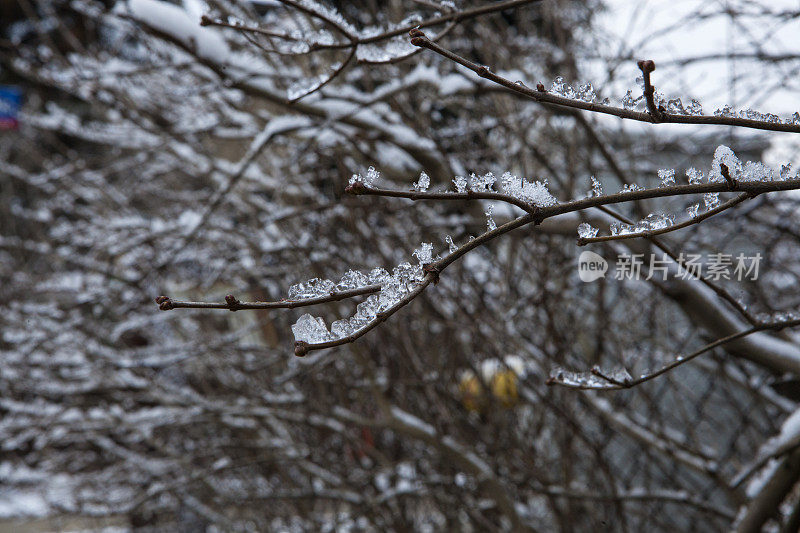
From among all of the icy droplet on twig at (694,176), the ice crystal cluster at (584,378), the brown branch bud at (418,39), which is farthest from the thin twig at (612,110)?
the ice crystal cluster at (584,378)

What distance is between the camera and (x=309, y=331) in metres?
0.99

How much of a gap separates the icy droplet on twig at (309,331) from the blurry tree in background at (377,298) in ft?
0.39

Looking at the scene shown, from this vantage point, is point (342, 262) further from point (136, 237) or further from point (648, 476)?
point (648, 476)

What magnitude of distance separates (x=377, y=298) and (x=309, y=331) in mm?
120

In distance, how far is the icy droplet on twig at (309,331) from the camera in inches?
38.7

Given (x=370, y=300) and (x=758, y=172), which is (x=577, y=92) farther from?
(x=370, y=300)

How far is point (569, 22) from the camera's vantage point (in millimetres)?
4668

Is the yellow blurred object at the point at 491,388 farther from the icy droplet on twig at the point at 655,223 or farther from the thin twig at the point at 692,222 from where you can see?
the thin twig at the point at 692,222

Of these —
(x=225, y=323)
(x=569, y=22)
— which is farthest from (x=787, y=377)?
(x=225, y=323)

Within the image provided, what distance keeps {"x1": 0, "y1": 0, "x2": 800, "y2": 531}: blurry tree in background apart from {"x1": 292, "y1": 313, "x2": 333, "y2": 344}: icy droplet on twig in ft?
0.39

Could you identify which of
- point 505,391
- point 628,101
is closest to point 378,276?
point 628,101

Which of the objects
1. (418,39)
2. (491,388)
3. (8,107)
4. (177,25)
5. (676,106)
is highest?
(8,107)

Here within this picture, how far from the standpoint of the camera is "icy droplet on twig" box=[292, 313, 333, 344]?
3.22ft

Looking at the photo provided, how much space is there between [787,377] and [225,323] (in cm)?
432
